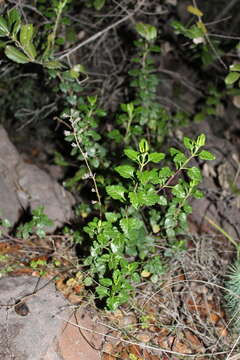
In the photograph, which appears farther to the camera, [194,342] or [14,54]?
[194,342]

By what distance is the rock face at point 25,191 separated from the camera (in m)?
2.82

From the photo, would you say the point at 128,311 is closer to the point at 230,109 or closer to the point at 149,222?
the point at 149,222

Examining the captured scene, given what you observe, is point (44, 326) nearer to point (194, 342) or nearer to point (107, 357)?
point (107, 357)

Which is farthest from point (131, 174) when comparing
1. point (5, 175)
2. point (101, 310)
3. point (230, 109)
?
point (230, 109)

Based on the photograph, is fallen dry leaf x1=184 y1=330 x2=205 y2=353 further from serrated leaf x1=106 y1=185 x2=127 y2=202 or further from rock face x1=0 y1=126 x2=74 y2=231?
rock face x1=0 y1=126 x2=74 y2=231

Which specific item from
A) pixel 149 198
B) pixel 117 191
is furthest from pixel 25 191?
pixel 149 198

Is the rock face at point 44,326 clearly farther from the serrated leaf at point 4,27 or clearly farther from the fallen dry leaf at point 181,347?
the serrated leaf at point 4,27

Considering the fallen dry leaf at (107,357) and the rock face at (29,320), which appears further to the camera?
the fallen dry leaf at (107,357)

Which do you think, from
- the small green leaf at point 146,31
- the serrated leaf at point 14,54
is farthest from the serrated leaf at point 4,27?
the small green leaf at point 146,31

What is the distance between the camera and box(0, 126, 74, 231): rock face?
111 inches

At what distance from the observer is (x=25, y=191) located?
296 centimetres

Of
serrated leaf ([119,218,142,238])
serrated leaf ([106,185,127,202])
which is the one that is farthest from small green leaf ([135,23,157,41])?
serrated leaf ([119,218,142,238])

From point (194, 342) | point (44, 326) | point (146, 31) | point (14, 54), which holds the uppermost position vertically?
point (14, 54)

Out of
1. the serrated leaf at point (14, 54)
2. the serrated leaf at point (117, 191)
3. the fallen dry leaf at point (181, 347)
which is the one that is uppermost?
the serrated leaf at point (14, 54)
